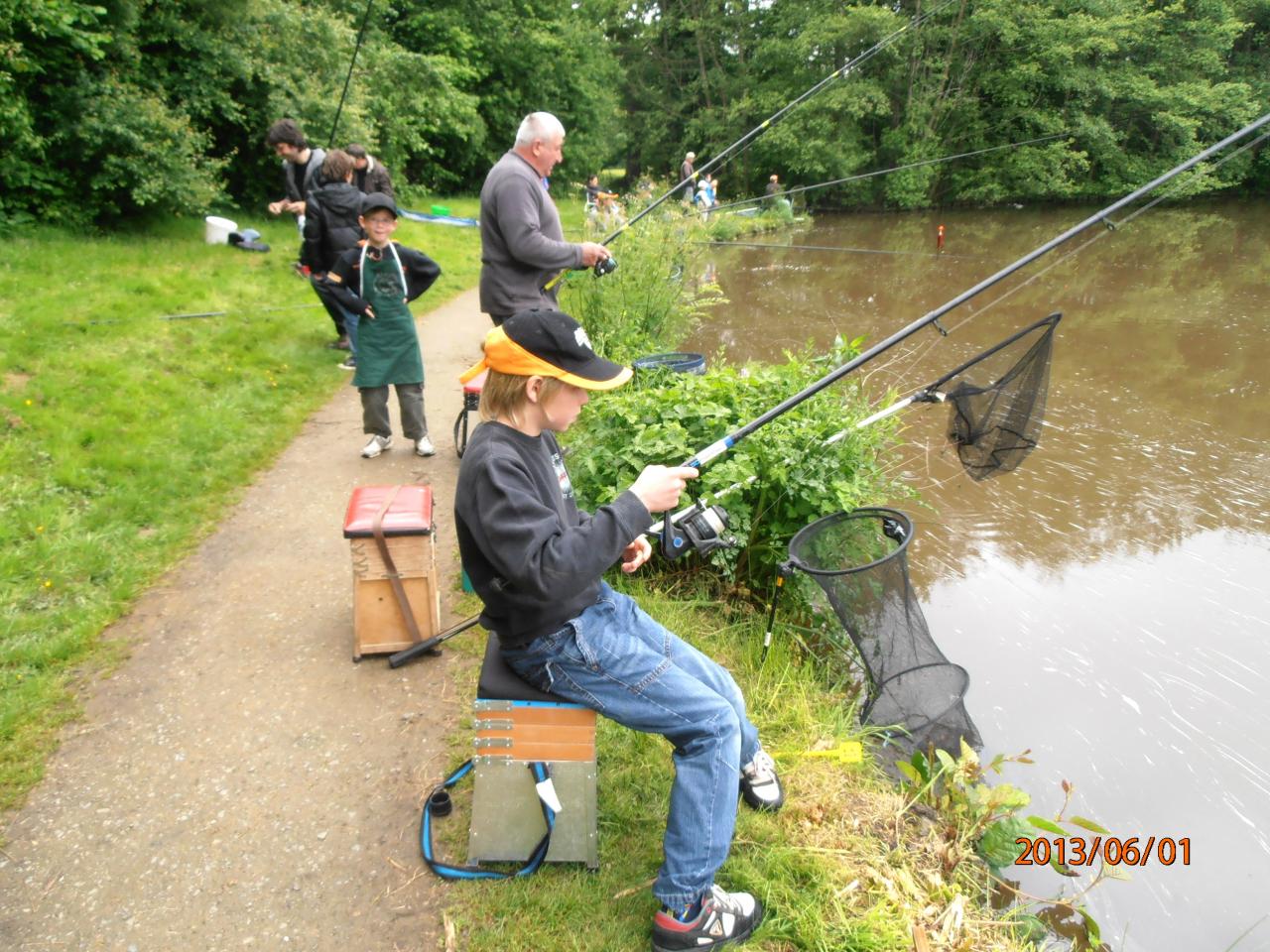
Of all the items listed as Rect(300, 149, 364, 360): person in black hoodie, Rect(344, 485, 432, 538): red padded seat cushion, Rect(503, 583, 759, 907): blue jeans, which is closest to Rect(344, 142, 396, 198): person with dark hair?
Rect(300, 149, 364, 360): person in black hoodie

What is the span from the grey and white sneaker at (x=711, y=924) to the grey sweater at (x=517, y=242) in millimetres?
3236

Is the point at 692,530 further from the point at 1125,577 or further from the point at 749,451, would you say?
the point at 1125,577

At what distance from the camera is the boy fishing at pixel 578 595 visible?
2135 millimetres

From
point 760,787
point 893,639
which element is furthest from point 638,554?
point 893,639

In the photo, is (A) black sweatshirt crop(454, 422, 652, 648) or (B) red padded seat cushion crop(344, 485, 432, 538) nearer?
(A) black sweatshirt crop(454, 422, 652, 648)

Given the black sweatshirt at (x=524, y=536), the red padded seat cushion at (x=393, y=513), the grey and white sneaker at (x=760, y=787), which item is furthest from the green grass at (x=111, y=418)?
the grey and white sneaker at (x=760, y=787)

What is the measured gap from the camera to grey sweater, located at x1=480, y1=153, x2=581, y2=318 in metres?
4.43

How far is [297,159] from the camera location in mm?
7152

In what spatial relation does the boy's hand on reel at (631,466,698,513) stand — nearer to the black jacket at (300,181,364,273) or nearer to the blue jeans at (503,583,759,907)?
the blue jeans at (503,583,759,907)

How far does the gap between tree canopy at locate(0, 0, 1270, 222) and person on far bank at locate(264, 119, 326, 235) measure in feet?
10.5

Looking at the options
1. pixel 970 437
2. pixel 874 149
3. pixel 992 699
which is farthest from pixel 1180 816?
pixel 874 149

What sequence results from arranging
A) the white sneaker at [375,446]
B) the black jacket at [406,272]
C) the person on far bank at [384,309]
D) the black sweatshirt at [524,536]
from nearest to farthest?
the black sweatshirt at [524,536] → the person on far bank at [384,309] → the black jacket at [406,272] → the white sneaker at [375,446]

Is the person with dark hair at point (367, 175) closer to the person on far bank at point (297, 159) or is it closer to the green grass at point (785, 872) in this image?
the person on far bank at point (297, 159)
